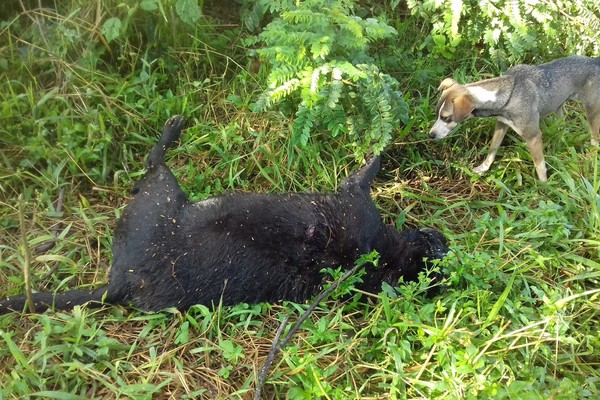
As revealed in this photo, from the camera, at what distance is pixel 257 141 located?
3570 millimetres

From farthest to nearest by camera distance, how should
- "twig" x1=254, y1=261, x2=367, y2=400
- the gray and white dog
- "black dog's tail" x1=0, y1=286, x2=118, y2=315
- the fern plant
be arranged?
the gray and white dog
the fern plant
"black dog's tail" x1=0, y1=286, x2=118, y2=315
"twig" x1=254, y1=261, x2=367, y2=400

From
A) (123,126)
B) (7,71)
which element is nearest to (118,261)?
Result: (123,126)

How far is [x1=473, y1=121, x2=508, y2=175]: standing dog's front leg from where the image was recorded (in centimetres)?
362

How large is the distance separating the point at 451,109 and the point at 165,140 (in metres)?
1.93

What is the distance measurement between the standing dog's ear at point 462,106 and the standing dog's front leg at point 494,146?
449mm

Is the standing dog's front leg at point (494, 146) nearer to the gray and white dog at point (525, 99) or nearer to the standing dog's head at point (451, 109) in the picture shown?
the gray and white dog at point (525, 99)

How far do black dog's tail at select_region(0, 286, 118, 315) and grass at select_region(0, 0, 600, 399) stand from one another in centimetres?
7

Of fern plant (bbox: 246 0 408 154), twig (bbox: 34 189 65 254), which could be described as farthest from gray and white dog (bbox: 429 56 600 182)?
twig (bbox: 34 189 65 254)

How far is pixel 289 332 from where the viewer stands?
2674 mm

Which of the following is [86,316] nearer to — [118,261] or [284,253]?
[118,261]

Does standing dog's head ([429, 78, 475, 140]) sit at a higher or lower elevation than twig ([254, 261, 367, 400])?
higher

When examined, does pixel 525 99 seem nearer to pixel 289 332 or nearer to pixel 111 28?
pixel 289 332

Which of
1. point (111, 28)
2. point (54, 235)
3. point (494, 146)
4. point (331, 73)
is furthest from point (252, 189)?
point (494, 146)

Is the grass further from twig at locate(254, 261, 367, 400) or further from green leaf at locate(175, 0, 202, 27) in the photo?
green leaf at locate(175, 0, 202, 27)
